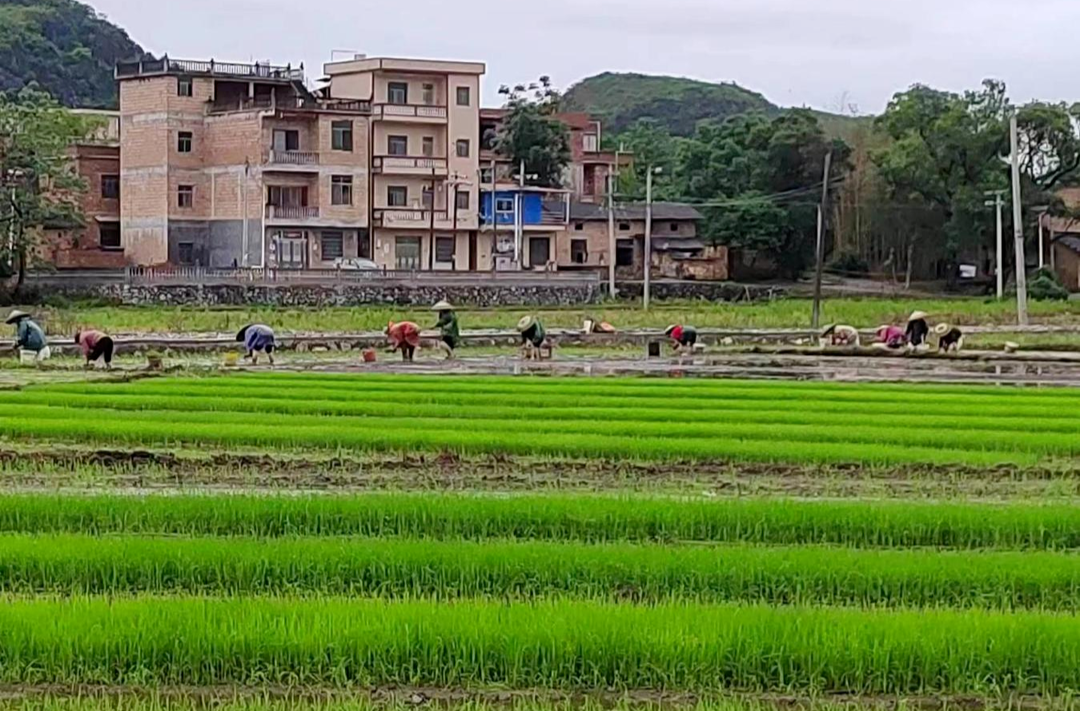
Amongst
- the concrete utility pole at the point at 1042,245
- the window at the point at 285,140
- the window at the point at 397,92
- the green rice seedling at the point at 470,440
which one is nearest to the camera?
the green rice seedling at the point at 470,440

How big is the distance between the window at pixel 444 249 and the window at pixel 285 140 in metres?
5.96

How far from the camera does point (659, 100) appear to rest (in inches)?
4476

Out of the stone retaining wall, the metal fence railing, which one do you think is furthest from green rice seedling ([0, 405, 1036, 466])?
the metal fence railing

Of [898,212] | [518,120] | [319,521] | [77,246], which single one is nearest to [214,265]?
[77,246]

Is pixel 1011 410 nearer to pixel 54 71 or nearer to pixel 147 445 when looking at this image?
pixel 147 445

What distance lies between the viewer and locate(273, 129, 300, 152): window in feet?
162

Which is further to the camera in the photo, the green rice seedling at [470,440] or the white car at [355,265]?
the white car at [355,265]

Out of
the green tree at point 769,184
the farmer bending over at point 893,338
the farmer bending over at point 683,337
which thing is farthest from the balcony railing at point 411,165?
the farmer bending over at point 893,338

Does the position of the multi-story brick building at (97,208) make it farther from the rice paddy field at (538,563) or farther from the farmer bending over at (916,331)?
the rice paddy field at (538,563)

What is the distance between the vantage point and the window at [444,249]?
2106 inches

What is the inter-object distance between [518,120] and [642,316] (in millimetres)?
19219

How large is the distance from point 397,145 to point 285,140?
407cm

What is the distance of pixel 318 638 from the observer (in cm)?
642

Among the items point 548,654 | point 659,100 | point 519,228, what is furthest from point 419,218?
point 659,100
